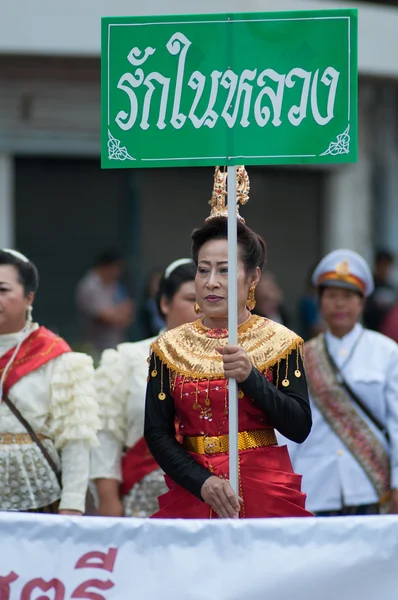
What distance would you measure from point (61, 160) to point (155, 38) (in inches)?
387

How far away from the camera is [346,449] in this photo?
659cm

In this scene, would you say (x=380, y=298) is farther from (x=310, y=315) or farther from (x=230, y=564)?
(x=230, y=564)

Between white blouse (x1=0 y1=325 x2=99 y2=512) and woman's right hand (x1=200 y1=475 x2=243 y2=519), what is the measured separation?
1169 millimetres

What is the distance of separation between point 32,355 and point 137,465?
0.83 meters

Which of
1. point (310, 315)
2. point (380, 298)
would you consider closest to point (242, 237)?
point (380, 298)

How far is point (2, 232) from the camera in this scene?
13.7 metres

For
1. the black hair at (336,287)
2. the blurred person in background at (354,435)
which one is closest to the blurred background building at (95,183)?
the black hair at (336,287)

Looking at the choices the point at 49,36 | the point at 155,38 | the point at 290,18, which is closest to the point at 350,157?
the point at 290,18

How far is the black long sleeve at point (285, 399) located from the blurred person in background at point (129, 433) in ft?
4.87

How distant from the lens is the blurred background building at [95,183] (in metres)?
13.0

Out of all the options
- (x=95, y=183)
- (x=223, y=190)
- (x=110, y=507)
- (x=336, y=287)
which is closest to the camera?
(x=223, y=190)

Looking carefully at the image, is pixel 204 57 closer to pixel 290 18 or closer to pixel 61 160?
pixel 290 18

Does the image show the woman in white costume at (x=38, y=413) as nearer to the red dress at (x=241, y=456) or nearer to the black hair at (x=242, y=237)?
the red dress at (x=241, y=456)

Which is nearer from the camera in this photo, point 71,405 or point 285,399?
point 285,399
